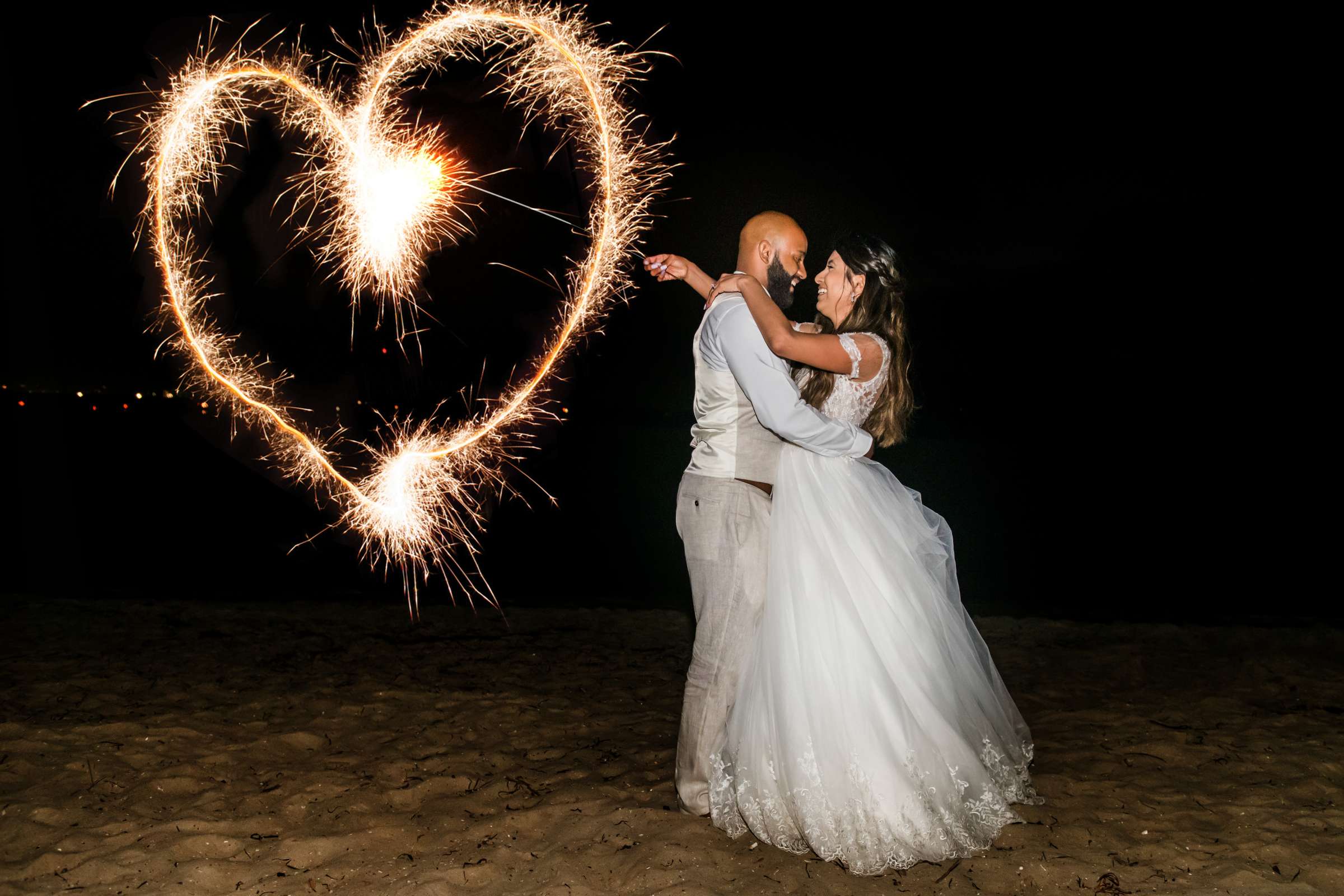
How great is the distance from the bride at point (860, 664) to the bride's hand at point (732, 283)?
12 mm

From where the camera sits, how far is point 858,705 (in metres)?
3.09

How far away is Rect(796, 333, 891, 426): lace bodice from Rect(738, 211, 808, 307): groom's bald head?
0.31 m

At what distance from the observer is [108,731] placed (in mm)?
4297

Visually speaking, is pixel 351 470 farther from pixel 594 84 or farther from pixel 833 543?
pixel 833 543

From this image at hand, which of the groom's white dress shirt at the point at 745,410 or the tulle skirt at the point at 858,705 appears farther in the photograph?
the groom's white dress shirt at the point at 745,410

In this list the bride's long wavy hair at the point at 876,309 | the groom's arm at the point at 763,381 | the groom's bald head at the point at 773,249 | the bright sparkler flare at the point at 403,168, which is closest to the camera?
the groom's arm at the point at 763,381

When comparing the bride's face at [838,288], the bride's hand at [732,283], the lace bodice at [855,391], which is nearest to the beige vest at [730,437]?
the bride's hand at [732,283]

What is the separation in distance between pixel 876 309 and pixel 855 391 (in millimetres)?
314

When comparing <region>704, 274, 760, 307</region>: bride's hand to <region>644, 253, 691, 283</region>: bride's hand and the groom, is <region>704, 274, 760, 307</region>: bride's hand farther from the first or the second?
<region>644, 253, 691, 283</region>: bride's hand

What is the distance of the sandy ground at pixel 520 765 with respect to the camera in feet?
9.95

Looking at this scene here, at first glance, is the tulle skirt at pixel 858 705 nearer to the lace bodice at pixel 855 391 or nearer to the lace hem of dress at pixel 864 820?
the lace hem of dress at pixel 864 820


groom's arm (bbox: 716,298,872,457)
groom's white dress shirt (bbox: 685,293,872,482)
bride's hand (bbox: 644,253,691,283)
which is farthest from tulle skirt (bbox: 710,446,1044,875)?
bride's hand (bbox: 644,253,691,283)

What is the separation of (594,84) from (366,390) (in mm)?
16644

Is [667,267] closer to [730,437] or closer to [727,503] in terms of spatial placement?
[730,437]
